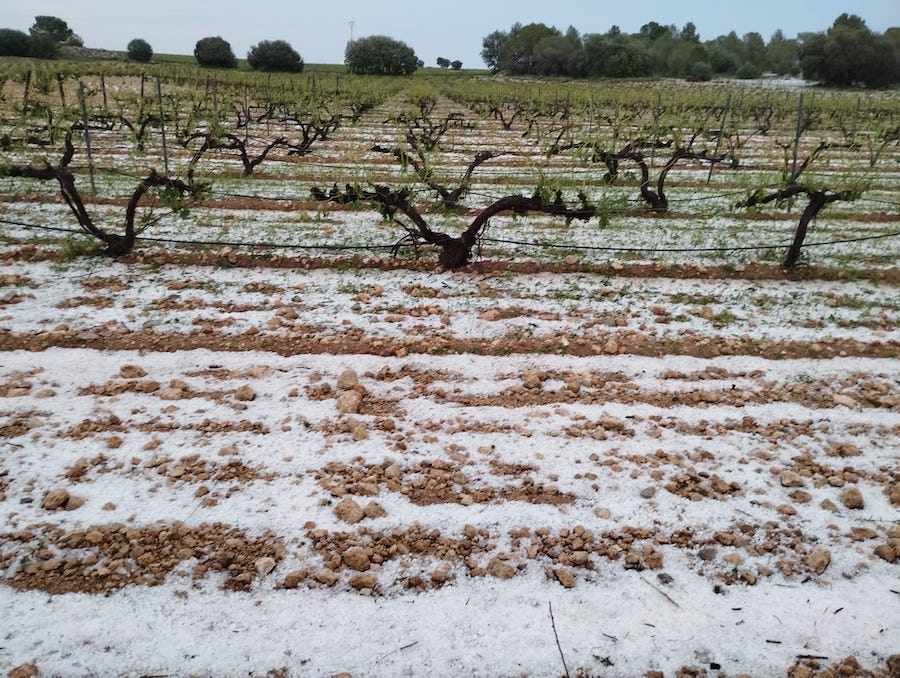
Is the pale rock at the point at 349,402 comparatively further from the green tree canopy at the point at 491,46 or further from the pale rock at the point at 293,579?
the green tree canopy at the point at 491,46

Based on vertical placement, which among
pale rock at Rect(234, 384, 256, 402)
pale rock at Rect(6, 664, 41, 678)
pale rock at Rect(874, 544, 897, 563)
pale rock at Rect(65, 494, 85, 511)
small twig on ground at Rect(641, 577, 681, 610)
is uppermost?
Answer: pale rock at Rect(234, 384, 256, 402)

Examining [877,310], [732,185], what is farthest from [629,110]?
[877,310]

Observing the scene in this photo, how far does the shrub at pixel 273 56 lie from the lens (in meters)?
51.2

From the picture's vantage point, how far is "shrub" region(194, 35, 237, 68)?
52281 millimetres

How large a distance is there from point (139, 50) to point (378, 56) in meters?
20.6

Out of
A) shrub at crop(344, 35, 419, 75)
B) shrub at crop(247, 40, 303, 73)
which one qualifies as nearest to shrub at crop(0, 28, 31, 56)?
shrub at crop(247, 40, 303, 73)

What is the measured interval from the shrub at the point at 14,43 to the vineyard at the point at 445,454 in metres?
51.2

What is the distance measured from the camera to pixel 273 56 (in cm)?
5106

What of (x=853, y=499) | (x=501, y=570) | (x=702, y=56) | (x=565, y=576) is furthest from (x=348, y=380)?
(x=702, y=56)

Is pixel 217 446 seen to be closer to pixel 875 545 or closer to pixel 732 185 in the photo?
pixel 875 545

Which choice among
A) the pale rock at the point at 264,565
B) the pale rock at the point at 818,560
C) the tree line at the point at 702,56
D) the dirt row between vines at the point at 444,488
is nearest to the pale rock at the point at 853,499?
the dirt row between vines at the point at 444,488

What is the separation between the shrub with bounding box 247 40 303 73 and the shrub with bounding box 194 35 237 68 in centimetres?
254

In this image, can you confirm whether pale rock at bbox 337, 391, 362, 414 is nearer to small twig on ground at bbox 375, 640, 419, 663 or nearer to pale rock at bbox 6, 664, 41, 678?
small twig on ground at bbox 375, 640, 419, 663

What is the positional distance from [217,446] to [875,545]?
3.60 m
